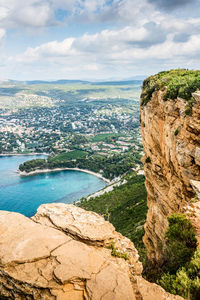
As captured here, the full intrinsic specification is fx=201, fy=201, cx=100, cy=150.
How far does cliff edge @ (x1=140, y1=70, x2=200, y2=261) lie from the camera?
1077 cm

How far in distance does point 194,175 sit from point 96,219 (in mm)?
6198

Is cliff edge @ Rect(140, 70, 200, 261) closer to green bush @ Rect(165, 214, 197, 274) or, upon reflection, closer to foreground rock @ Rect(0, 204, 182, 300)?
green bush @ Rect(165, 214, 197, 274)

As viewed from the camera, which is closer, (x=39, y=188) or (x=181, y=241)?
(x=181, y=241)

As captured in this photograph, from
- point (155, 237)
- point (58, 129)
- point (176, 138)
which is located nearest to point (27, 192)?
point (155, 237)

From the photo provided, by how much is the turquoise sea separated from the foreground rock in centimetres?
5265

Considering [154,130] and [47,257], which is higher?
[154,130]

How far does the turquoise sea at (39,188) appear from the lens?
61450mm

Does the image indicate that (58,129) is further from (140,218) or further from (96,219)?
(96,219)

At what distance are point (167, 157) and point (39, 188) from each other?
216 ft

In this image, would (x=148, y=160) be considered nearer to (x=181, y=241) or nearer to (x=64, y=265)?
(x=181, y=241)

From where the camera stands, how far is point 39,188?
7206 centimetres

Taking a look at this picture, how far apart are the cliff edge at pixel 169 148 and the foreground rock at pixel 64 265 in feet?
14.9

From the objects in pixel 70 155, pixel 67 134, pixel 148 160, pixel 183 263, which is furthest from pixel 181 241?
pixel 67 134

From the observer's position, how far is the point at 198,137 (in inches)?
412
